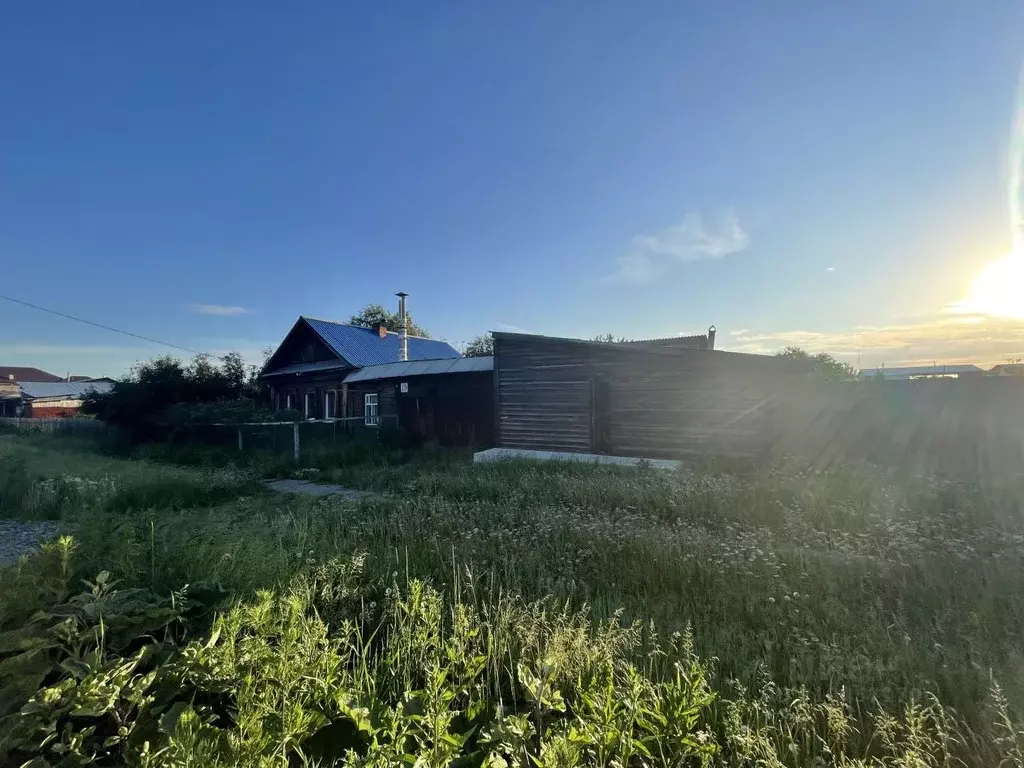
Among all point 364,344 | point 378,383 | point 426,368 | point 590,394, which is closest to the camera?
point 590,394

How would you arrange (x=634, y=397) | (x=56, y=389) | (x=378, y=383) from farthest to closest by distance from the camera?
1. (x=56, y=389)
2. (x=378, y=383)
3. (x=634, y=397)

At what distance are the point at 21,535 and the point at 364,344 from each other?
18612 mm

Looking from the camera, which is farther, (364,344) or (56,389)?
(56,389)

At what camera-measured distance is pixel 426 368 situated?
1767cm

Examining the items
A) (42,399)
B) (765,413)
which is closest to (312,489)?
(765,413)

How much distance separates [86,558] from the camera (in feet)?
10.5

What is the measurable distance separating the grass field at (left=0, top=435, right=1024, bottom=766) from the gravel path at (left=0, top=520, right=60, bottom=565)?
55cm

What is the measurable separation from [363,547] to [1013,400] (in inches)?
544

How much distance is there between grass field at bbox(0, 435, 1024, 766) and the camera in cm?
170

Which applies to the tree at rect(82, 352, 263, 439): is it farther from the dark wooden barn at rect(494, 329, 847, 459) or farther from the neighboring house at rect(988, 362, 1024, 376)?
the neighboring house at rect(988, 362, 1024, 376)

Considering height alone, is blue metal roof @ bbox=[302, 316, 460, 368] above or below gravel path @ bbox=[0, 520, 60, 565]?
above

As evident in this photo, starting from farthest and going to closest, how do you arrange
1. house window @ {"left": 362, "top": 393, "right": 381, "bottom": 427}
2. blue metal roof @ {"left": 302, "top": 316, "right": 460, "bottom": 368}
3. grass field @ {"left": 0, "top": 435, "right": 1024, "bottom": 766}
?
1. blue metal roof @ {"left": 302, "top": 316, "right": 460, "bottom": 368}
2. house window @ {"left": 362, "top": 393, "right": 381, "bottom": 427}
3. grass field @ {"left": 0, "top": 435, "right": 1024, "bottom": 766}

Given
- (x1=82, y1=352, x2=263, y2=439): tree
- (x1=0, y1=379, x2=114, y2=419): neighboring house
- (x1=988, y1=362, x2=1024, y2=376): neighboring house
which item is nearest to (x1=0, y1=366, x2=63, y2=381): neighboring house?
(x1=0, y1=379, x2=114, y2=419): neighboring house

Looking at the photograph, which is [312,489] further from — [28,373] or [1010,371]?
[28,373]
